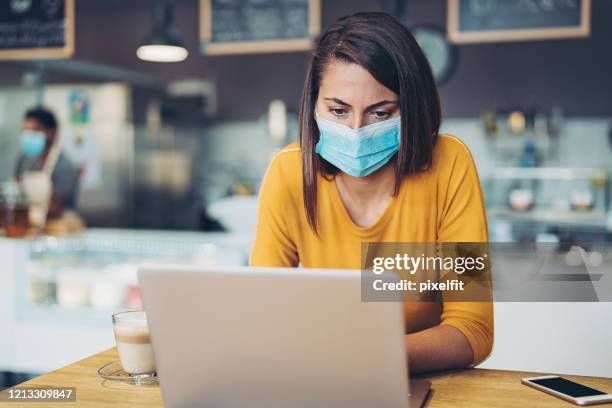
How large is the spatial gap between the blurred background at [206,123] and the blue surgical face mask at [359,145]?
1.50m

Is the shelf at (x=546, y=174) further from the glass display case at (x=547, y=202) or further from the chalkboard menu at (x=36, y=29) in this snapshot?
the chalkboard menu at (x=36, y=29)

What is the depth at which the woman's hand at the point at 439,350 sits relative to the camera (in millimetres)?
1193

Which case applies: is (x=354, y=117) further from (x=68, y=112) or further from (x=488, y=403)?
(x=68, y=112)

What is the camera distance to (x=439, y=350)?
3.97 feet

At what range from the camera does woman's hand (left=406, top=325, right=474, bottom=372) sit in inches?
47.0

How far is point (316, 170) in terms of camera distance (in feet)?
5.02

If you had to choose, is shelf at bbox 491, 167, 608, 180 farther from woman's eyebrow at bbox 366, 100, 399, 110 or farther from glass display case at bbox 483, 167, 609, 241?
woman's eyebrow at bbox 366, 100, 399, 110

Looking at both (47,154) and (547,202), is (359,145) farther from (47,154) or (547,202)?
(547,202)

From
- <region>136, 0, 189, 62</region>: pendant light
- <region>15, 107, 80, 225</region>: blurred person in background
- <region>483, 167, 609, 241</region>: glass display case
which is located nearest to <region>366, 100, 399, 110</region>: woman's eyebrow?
<region>136, 0, 189, 62</region>: pendant light

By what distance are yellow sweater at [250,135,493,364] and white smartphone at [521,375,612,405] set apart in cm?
25

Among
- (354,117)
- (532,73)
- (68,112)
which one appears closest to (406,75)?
(354,117)

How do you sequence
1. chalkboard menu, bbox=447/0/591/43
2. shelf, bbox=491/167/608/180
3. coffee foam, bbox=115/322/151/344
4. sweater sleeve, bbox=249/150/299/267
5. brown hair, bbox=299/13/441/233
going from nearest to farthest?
coffee foam, bbox=115/322/151/344, brown hair, bbox=299/13/441/233, sweater sleeve, bbox=249/150/299/267, chalkboard menu, bbox=447/0/591/43, shelf, bbox=491/167/608/180

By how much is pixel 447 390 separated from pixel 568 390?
19cm

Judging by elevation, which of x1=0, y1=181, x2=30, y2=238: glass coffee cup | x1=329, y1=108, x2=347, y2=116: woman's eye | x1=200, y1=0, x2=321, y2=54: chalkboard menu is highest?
x1=200, y1=0, x2=321, y2=54: chalkboard menu
